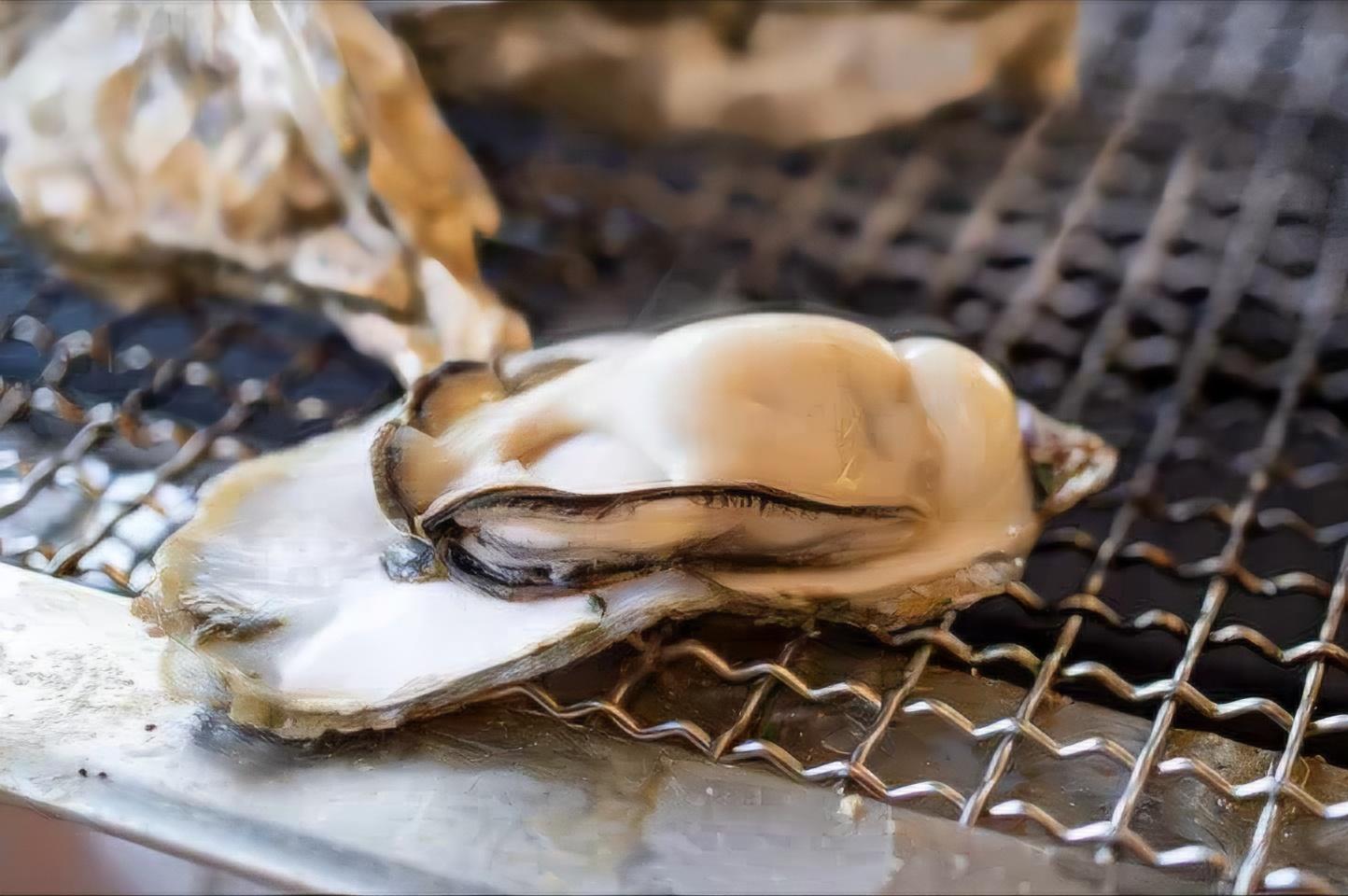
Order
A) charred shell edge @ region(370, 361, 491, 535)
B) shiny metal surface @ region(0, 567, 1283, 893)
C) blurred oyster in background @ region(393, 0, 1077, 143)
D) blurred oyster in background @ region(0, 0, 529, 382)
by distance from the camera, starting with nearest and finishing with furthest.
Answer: shiny metal surface @ region(0, 567, 1283, 893), charred shell edge @ region(370, 361, 491, 535), blurred oyster in background @ region(0, 0, 529, 382), blurred oyster in background @ region(393, 0, 1077, 143)

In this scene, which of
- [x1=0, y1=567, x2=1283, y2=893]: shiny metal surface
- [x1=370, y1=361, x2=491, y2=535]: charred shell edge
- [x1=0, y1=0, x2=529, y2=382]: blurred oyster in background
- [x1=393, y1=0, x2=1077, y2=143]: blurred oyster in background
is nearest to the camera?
[x1=0, y1=567, x2=1283, y2=893]: shiny metal surface

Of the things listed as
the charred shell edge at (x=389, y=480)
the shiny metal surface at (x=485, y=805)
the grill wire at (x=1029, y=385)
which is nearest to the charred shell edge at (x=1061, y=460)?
the grill wire at (x=1029, y=385)

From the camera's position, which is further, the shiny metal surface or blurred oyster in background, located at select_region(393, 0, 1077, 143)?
blurred oyster in background, located at select_region(393, 0, 1077, 143)

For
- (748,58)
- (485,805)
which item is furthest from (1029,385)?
(485,805)

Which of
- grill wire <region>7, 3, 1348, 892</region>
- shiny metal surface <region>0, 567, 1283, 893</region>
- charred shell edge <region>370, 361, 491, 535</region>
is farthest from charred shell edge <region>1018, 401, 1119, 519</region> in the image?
charred shell edge <region>370, 361, 491, 535</region>

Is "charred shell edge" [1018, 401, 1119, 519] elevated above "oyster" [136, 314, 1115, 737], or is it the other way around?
"oyster" [136, 314, 1115, 737]

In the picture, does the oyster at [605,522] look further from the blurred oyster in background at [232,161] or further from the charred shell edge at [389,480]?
the blurred oyster in background at [232,161]

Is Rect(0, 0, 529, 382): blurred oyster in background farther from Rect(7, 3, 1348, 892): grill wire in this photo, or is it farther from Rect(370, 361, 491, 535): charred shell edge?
Rect(370, 361, 491, 535): charred shell edge


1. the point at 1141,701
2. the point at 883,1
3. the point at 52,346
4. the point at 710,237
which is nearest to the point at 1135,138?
the point at 883,1
